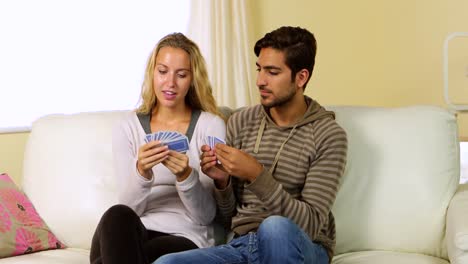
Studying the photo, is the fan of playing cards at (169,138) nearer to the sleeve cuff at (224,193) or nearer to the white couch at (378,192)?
the sleeve cuff at (224,193)

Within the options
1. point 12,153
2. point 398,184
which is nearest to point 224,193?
point 398,184

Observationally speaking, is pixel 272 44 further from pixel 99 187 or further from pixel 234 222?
pixel 99 187

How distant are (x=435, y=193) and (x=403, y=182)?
0.38 ft

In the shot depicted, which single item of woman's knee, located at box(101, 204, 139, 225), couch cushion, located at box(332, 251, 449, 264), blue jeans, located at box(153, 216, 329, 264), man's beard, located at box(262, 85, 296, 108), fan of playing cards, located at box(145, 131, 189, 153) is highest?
man's beard, located at box(262, 85, 296, 108)

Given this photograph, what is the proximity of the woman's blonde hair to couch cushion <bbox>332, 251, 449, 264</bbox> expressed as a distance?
2.21 feet

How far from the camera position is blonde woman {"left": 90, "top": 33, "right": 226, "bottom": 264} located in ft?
7.43

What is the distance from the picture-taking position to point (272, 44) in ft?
7.98

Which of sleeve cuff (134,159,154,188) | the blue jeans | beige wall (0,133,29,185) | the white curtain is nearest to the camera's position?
the blue jeans

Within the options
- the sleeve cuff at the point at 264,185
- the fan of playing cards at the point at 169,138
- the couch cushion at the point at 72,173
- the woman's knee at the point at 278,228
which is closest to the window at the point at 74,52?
the couch cushion at the point at 72,173

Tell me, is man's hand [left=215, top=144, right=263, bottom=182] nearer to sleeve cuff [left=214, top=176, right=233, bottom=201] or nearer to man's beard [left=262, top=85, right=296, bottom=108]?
sleeve cuff [left=214, top=176, right=233, bottom=201]

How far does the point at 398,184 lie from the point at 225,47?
154cm

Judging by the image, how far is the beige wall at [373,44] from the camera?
3.95 meters

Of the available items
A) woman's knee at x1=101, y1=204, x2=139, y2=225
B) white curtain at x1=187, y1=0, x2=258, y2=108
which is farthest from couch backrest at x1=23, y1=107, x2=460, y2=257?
white curtain at x1=187, y1=0, x2=258, y2=108

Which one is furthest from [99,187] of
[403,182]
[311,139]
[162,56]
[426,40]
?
[426,40]
